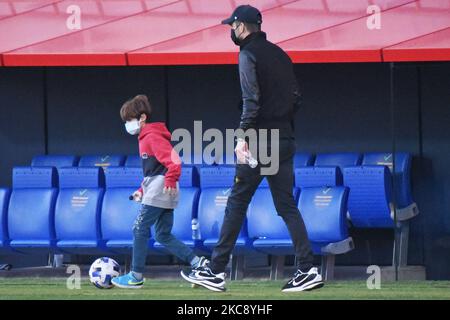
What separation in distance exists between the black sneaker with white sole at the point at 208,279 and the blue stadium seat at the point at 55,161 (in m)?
5.73

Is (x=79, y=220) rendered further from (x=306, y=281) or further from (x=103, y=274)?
(x=306, y=281)

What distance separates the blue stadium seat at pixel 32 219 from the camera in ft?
44.0

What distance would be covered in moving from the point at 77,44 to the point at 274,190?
536cm

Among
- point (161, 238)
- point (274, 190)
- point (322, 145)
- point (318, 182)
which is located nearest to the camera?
point (274, 190)

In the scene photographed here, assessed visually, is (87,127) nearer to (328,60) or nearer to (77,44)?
(77,44)

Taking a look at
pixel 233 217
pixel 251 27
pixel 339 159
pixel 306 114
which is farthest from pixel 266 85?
pixel 306 114

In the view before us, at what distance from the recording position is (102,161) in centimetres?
1547

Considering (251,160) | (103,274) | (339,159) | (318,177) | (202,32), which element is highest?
(202,32)

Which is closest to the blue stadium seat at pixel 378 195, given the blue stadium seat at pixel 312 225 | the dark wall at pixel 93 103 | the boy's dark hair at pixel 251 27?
the blue stadium seat at pixel 312 225

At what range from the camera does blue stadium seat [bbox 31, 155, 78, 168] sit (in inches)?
606

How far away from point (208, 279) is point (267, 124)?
123 centimetres

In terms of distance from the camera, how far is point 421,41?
522 inches

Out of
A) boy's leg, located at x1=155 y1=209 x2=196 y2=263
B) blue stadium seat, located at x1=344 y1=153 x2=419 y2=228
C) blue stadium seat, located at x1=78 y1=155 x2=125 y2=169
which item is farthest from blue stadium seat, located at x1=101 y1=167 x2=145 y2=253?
boy's leg, located at x1=155 y1=209 x2=196 y2=263

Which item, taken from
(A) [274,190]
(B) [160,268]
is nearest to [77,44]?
(B) [160,268]
